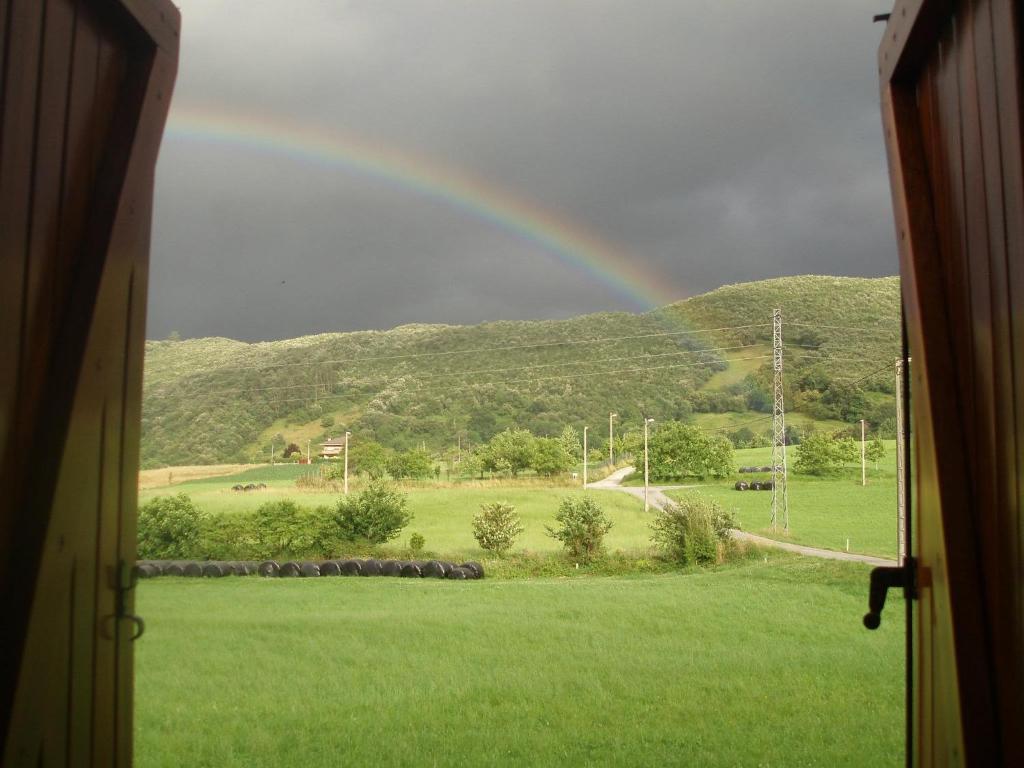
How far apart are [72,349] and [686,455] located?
29.6m

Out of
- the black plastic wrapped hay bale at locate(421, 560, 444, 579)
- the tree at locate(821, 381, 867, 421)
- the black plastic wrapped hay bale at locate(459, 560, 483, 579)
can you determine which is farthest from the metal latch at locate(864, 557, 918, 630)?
the tree at locate(821, 381, 867, 421)

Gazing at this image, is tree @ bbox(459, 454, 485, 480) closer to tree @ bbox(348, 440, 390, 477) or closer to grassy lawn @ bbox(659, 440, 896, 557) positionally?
tree @ bbox(348, 440, 390, 477)

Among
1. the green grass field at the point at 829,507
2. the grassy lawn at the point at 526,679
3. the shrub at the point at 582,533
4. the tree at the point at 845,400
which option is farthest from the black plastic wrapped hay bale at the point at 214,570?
the tree at the point at 845,400

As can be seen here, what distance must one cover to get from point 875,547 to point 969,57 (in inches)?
834

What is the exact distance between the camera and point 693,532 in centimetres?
1585

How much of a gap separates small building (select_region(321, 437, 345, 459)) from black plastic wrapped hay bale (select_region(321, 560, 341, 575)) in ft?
60.1

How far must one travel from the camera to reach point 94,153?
1645mm

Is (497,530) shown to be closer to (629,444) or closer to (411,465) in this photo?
(411,465)

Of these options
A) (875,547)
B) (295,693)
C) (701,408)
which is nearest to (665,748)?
(295,693)

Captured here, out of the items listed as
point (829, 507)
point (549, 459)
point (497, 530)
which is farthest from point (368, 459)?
point (829, 507)

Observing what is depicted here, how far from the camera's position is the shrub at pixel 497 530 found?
18.0 metres

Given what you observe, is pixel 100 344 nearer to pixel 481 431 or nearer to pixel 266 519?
pixel 266 519

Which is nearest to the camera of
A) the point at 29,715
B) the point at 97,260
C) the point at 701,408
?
the point at 29,715

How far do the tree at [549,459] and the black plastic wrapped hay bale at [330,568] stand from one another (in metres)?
15.9
